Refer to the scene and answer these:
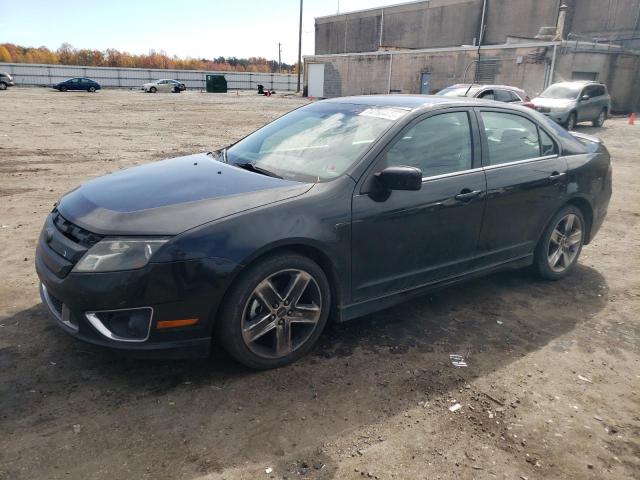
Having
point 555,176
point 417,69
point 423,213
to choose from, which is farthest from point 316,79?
point 423,213

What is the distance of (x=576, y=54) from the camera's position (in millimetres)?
25812

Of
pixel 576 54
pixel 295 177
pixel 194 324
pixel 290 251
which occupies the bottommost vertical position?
pixel 194 324

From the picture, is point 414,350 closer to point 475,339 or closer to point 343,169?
point 475,339

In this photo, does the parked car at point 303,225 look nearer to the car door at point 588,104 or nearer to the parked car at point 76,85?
the car door at point 588,104

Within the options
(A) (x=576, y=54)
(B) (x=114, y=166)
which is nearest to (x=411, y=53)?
(A) (x=576, y=54)

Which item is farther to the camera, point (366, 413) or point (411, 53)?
point (411, 53)

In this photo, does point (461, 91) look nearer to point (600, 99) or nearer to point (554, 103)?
point (554, 103)

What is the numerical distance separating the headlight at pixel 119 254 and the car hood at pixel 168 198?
54 millimetres

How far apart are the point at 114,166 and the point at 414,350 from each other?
813 centimetres

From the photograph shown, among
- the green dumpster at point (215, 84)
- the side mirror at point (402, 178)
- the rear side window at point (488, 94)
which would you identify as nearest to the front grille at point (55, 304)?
the side mirror at point (402, 178)

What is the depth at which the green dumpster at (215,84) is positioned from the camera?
53.4m

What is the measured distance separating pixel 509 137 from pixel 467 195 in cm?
86

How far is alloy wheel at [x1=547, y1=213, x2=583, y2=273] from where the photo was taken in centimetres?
470

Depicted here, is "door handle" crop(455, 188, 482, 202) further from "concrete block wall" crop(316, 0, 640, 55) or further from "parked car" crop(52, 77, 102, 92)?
"parked car" crop(52, 77, 102, 92)
